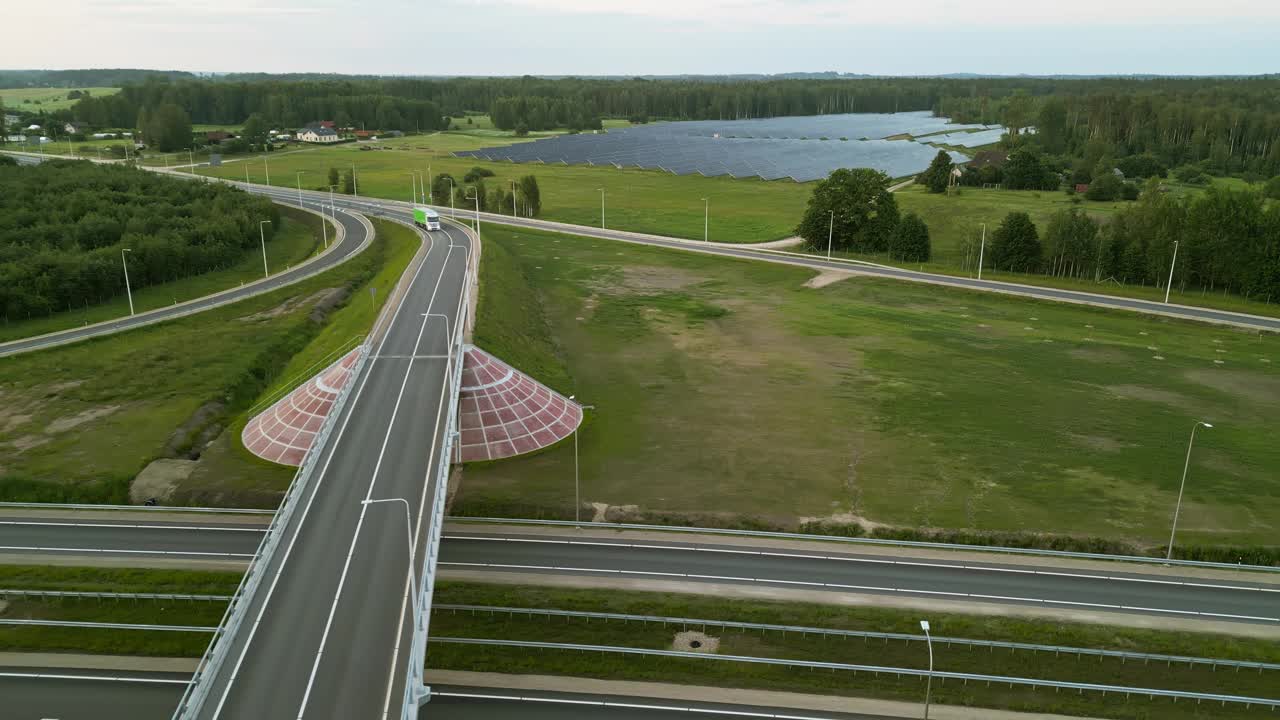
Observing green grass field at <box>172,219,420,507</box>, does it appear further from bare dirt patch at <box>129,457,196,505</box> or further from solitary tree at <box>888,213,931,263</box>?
solitary tree at <box>888,213,931,263</box>

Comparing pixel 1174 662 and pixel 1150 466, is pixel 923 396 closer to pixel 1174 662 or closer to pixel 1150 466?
pixel 1150 466

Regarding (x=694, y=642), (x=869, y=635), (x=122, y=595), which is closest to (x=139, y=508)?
(x=122, y=595)

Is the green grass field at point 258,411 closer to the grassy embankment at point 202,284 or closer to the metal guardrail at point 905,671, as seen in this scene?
the grassy embankment at point 202,284

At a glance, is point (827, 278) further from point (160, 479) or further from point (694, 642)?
point (160, 479)

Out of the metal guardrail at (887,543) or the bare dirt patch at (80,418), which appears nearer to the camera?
the metal guardrail at (887,543)

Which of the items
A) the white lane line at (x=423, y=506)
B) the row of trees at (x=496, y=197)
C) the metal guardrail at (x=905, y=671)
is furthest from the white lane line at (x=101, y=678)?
the row of trees at (x=496, y=197)

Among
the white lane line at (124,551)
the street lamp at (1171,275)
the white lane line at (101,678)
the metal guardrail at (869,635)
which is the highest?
→ the street lamp at (1171,275)

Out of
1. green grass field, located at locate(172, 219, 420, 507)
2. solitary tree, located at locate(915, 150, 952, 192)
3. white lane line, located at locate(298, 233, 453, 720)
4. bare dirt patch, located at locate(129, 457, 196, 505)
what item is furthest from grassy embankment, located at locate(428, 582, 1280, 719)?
solitary tree, located at locate(915, 150, 952, 192)

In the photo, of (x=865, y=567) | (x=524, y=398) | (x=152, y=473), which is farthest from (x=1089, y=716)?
(x=152, y=473)
